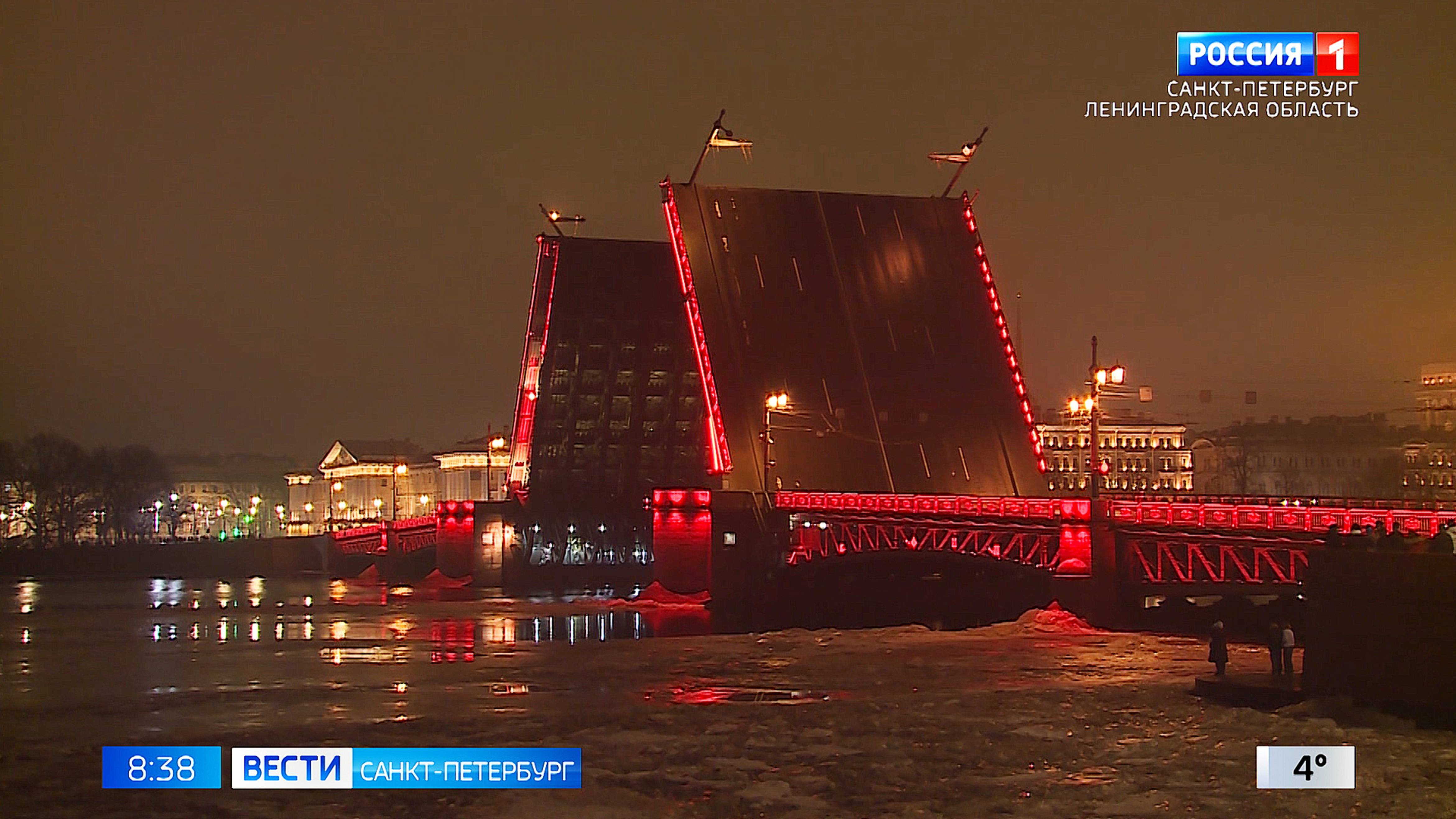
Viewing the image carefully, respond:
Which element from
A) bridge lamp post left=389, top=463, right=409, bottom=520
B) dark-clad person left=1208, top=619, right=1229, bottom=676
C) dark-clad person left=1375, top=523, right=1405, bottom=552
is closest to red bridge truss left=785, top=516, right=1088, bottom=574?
dark-clad person left=1208, top=619, right=1229, bottom=676

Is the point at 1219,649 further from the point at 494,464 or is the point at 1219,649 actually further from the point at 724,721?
the point at 494,464

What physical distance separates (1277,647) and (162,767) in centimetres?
1252

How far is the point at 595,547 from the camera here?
57.6 meters

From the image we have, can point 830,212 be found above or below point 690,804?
above

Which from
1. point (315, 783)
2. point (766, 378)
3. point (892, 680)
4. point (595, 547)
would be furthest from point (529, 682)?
point (595, 547)

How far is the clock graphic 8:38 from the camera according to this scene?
13953 mm

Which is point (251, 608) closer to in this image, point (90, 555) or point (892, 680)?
point (892, 680)

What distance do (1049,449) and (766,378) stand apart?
51726mm

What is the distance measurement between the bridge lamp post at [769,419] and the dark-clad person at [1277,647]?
2394 centimetres

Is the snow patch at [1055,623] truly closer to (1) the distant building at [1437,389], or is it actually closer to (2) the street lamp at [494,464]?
(1) the distant building at [1437,389]

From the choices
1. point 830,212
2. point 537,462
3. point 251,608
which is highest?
point 830,212

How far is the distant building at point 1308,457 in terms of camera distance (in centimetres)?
7956

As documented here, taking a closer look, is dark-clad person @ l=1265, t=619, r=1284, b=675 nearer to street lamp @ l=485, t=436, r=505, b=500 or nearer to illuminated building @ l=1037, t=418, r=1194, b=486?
street lamp @ l=485, t=436, r=505, b=500

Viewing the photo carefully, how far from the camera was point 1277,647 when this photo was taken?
18453 millimetres
